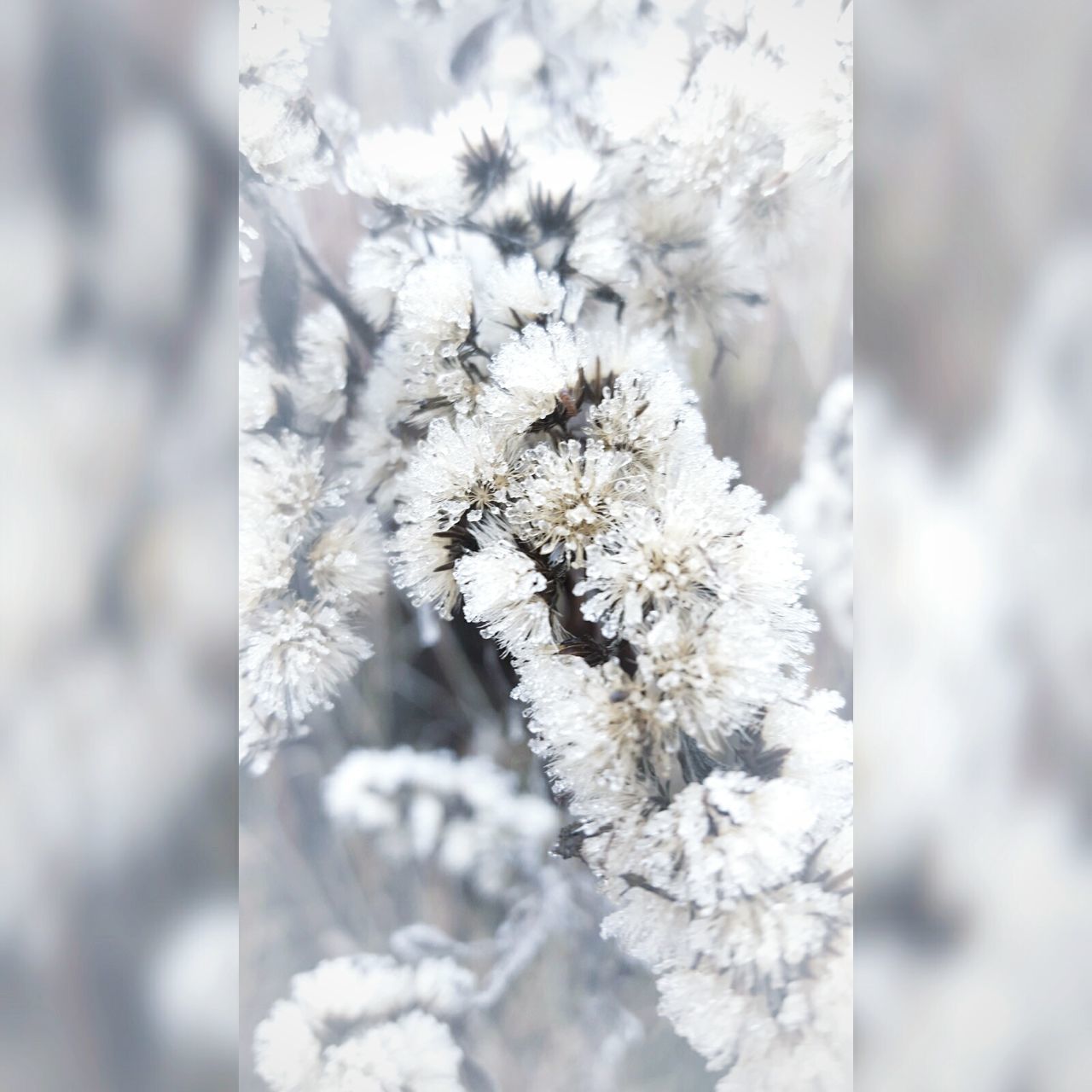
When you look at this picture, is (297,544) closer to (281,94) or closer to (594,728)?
(594,728)

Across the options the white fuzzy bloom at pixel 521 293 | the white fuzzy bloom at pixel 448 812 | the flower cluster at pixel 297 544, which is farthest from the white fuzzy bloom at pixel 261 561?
the white fuzzy bloom at pixel 521 293

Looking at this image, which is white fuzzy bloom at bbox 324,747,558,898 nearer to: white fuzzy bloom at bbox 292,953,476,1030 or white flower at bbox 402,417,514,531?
white fuzzy bloom at bbox 292,953,476,1030

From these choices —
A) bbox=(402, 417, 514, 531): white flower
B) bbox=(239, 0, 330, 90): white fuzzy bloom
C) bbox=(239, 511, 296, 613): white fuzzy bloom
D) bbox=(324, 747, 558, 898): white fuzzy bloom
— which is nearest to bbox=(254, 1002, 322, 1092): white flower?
bbox=(324, 747, 558, 898): white fuzzy bloom

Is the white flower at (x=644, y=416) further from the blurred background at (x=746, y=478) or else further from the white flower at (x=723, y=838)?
the white flower at (x=723, y=838)

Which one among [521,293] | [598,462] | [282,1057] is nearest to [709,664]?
[598,462]
